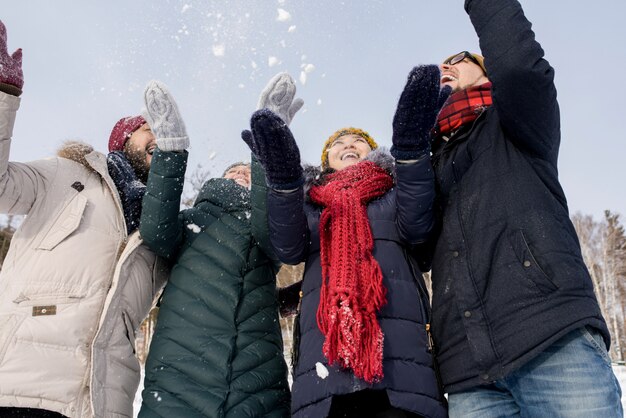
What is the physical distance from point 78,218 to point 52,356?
677 mm

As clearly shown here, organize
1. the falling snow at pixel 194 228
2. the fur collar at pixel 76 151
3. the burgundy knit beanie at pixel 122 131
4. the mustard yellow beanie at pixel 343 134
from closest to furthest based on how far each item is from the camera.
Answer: the fur collar at pixel 76 151
the falling snow at pixel 194 228
the mustard yellow beanie at pixel 343 134
the burgundy knit beanie at pixel 122 131

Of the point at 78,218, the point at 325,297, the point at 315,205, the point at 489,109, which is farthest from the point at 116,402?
the point at 489,109

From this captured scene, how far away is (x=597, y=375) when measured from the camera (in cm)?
155

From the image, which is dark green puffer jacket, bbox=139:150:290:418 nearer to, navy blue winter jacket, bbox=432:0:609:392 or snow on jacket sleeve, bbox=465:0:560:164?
navy blue winter jacket, bbox=432:0:609:392

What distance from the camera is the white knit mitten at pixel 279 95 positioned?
7.73ft

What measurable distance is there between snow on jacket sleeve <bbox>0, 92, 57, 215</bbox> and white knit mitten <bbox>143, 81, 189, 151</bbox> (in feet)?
1.92

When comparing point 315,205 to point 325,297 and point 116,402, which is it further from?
point 116,402

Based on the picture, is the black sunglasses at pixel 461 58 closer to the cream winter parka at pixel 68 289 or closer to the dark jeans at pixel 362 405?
the dark jeans at pixel 362 405

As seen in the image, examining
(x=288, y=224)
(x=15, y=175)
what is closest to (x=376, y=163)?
(x=288, y=224)

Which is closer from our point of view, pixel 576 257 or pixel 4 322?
pixel 576 257

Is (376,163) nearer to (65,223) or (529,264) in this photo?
(529,264)

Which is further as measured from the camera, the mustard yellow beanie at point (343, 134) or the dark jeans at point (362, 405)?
the mustard yellow beanie at point (343, 134)

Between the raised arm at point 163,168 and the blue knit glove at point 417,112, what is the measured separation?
1.18m

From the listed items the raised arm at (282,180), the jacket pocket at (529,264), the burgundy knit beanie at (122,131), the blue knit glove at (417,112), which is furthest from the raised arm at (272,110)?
the jacket pocket at (529,264)
